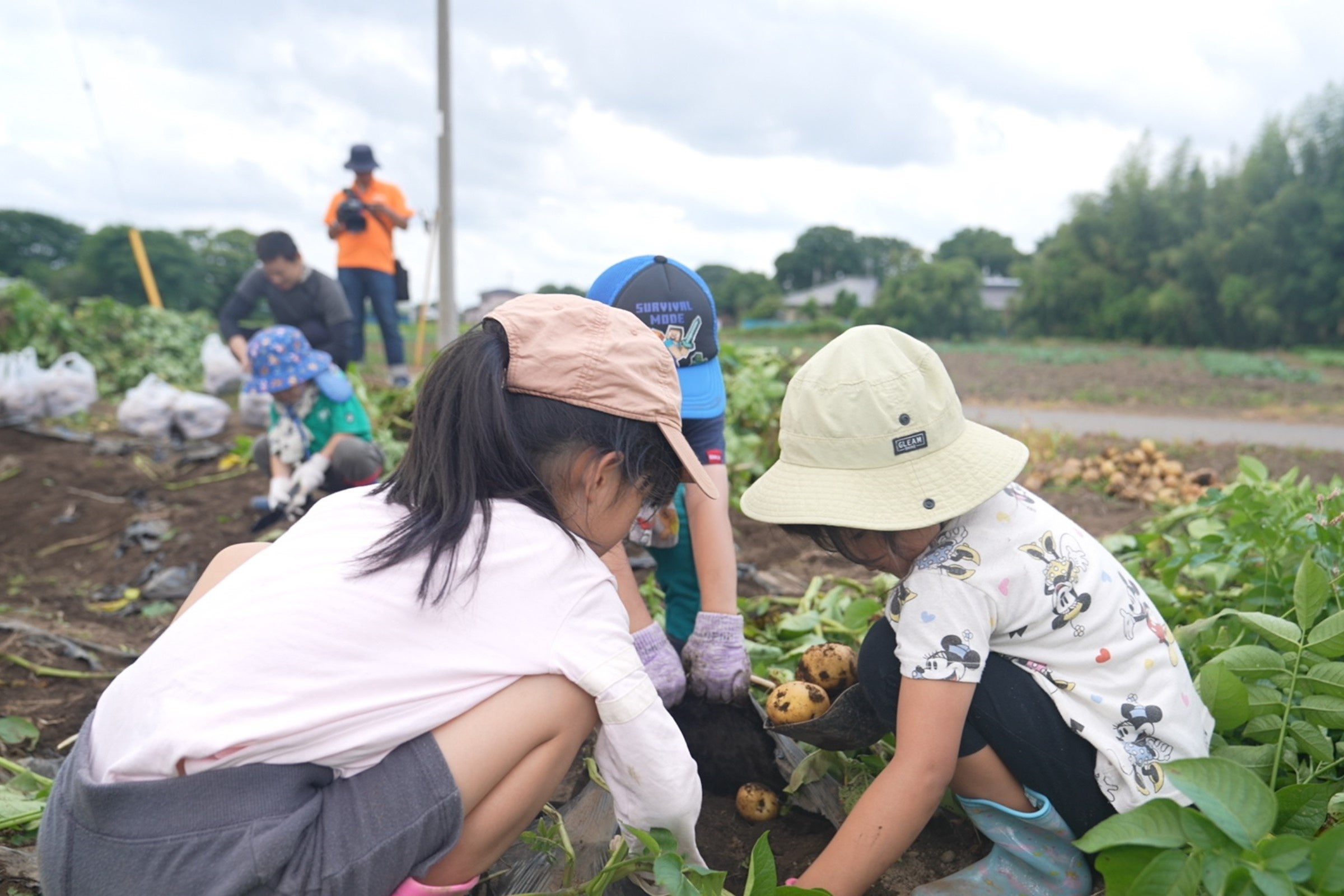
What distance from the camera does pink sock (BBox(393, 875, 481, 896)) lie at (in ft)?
3.97

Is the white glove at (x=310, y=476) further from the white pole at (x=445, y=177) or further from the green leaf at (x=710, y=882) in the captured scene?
the white pole at (x=445, y=177)

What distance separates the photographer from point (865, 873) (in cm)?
130

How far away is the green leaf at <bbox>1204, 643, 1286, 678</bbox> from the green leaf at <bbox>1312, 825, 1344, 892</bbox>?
573 millimetres

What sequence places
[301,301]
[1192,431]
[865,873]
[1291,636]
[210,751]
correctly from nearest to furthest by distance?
1. [210,751]
2. [865,873]
3. [1291,636]
4. [301,301]
5. [1192,431]

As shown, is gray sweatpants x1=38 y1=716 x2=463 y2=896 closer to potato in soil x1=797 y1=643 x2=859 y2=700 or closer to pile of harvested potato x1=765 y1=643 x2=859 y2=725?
pile of harvested potato x1=765 y1=643 x2=859 y2=725

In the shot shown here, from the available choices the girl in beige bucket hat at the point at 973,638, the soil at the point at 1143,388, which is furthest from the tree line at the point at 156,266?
the girl in beige bucket hat at the point at 973,638

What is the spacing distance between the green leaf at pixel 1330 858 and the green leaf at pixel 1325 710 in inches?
22.7

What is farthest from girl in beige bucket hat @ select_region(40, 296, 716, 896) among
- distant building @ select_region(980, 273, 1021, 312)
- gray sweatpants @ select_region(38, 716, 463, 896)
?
distant building @ select_region(980, 273, 1021, 312)

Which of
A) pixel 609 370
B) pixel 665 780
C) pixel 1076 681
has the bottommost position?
pixel 665 780

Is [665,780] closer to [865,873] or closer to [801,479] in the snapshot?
[865,873]

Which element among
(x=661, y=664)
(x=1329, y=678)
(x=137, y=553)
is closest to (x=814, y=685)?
(x=661, y=664)

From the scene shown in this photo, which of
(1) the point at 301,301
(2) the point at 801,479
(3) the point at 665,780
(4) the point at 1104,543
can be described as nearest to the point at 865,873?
(3) the point at 665,780

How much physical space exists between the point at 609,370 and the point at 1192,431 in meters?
8.05

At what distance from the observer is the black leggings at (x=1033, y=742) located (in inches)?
53.7
